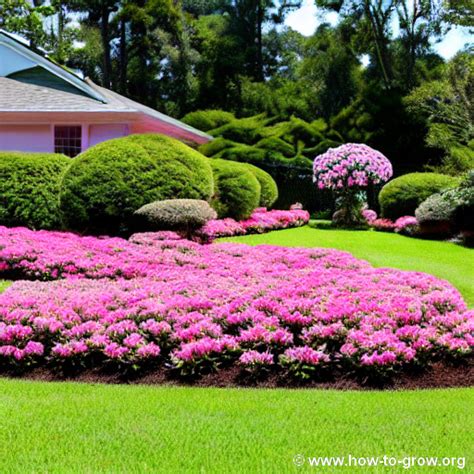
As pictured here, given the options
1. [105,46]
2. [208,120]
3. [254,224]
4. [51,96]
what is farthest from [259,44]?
[254,224]

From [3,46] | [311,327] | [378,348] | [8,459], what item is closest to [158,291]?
[311,327]

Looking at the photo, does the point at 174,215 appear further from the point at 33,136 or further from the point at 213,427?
the point at 33,136

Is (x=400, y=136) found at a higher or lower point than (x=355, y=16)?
lower

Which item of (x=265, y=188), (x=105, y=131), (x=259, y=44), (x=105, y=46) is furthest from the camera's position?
(x=259, y=44)

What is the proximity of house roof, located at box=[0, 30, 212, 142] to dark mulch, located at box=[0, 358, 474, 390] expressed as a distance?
44.7 ft

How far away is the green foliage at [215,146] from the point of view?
82.4ft

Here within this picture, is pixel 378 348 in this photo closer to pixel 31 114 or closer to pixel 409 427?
pixel 409 427

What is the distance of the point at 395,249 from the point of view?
13.5 meters

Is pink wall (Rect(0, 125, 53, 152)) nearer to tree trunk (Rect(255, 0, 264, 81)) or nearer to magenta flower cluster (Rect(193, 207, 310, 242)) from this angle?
magenta flower cluster (Rect(193, 207, 310, 242))

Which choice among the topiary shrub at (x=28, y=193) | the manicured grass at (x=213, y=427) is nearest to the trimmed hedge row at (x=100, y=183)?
the topiary shrub at (x=28, y=193)

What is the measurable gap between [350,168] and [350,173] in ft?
0.52

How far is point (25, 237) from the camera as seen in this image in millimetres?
11188

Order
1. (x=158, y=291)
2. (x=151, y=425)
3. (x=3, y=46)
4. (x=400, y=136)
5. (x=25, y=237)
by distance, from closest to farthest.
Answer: (x=151, y=425)
(x=158, y=291)
(x=25, y=237)
(x=3, y=46)
(x=400, y=136)

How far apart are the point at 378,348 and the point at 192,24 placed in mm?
36982
